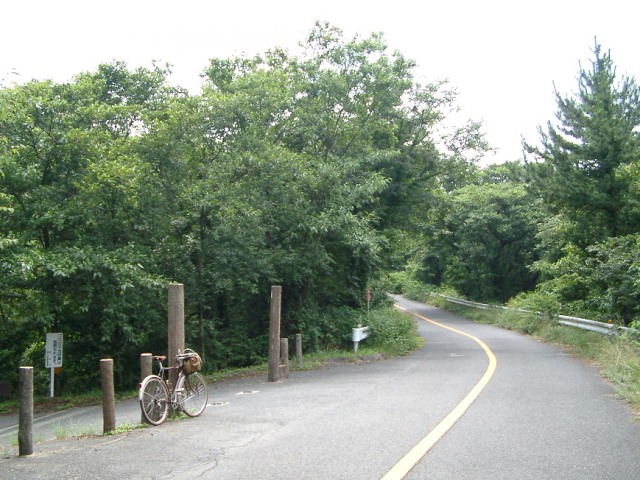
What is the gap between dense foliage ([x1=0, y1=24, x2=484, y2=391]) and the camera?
1502 cm

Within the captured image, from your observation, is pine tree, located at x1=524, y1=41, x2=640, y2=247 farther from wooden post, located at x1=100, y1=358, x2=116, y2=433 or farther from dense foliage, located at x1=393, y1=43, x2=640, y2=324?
wooden post, located at x1=100, y1=358, x2=116, y2=433

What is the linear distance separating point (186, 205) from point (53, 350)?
4853 mm

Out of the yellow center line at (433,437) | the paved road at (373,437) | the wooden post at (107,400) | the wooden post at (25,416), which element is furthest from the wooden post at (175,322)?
the yellow center line at (433,437)

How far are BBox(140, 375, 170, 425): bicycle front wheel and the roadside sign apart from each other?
809 cm

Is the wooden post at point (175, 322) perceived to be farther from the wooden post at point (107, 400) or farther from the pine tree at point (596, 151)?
the pine tree at point (596, 151)

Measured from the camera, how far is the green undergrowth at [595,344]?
11086mm

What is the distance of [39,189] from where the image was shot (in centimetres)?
1535

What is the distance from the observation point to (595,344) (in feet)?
57.9

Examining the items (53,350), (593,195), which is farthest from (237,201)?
(593,195)

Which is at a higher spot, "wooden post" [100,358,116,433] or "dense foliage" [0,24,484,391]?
"dense foliage" [0,24,484,391]

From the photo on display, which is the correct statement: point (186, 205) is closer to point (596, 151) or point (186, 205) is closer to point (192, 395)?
point (192, 395)

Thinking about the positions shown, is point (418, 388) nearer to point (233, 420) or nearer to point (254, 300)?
point (233, 420)

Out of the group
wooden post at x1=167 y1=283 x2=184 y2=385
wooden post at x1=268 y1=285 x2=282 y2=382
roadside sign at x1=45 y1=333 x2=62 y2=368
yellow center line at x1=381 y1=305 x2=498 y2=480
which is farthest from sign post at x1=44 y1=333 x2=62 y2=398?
yellow center line at x1=381 y1=305 x2=498 y2=480

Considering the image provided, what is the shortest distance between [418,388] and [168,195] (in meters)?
8.42
